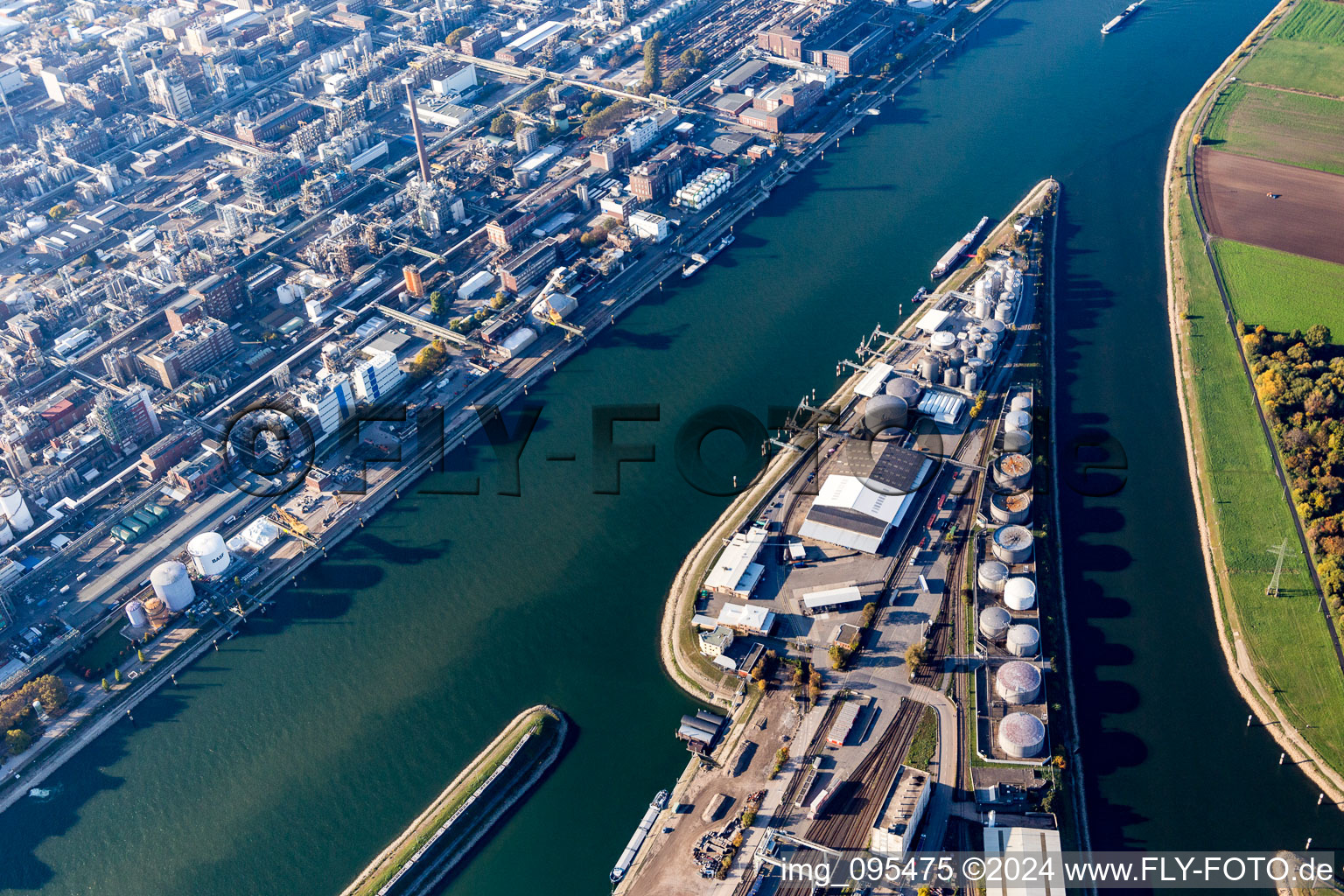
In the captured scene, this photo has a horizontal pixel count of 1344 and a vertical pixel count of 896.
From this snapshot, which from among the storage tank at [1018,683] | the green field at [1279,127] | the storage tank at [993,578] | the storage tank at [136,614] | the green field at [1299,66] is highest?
the green field at [1299,66]

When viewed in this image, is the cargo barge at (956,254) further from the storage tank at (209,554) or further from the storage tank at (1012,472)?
the storage tank at (209,554)

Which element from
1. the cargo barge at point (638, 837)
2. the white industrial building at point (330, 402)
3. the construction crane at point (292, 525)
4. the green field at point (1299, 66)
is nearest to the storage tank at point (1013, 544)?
the cargo barge at point (638, 837)

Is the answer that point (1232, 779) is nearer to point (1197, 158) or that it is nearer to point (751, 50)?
point (1197, 158)

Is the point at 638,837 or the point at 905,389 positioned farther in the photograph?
the point at 905,389

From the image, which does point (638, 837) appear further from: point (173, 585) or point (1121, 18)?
point (1121, 18)

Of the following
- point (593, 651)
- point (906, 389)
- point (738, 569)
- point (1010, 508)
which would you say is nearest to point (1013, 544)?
point (1010, 508)

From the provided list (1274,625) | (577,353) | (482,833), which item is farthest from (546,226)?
(1274,625)

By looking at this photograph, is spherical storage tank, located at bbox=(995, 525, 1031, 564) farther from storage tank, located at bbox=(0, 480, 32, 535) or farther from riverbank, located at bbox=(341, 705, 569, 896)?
storage tank, located at bbox=(0, 480, 32, 535)
